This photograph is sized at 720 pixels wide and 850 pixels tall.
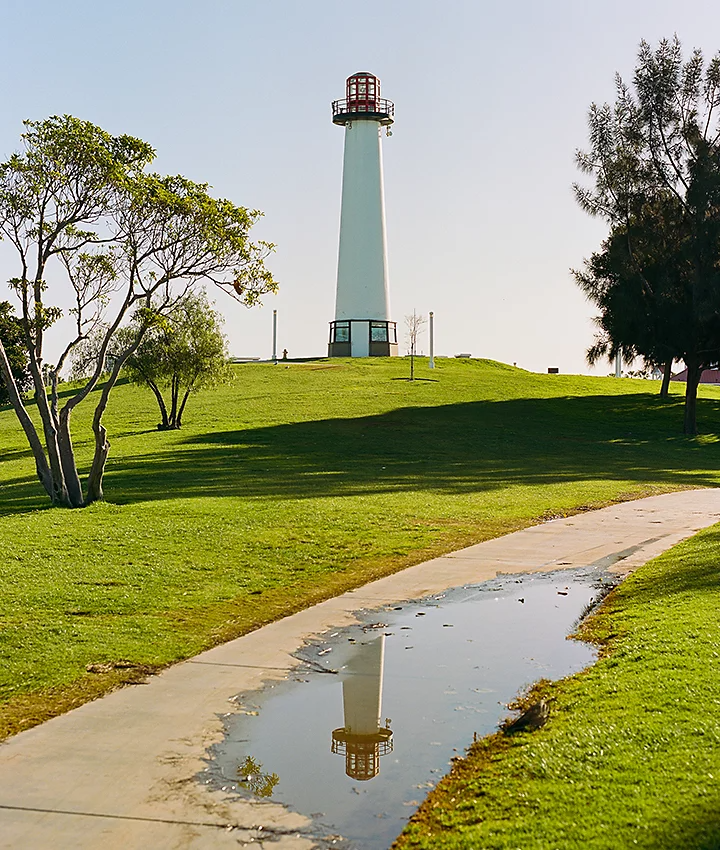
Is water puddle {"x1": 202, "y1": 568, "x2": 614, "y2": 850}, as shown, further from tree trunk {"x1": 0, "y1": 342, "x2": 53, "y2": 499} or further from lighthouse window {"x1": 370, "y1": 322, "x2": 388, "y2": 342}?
lighthouse window {"x1": 370, "y1": 322, "x2": 388, "y2": 342}

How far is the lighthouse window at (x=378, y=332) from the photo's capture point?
75.4 m

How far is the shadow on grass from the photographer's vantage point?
24703 millimetres

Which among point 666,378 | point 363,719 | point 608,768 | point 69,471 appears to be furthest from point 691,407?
point 608,768

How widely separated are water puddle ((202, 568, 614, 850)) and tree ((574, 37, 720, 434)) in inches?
1360

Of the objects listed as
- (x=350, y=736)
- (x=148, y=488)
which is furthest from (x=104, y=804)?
(x=148, y=488)

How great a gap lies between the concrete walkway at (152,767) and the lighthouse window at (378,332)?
64.7 m

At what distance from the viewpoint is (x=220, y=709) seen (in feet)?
24.3

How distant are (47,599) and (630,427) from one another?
37.8 m

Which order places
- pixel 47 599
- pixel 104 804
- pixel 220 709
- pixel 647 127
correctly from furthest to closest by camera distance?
pixel 647 127
pixel 47 599
pixel 220 709
pixel 104 804

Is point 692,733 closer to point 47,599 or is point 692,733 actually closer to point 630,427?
point 47,599

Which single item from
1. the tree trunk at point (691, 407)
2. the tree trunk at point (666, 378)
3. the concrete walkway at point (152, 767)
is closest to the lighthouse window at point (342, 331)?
the tree trunk at point (666, 378)

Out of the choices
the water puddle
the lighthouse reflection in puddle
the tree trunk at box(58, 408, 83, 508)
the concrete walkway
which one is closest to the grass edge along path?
the water puddle

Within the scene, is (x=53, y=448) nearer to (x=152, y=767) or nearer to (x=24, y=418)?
(x=24, y=418)

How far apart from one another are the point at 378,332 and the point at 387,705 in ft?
226
